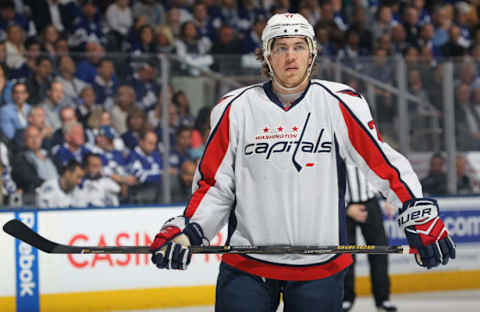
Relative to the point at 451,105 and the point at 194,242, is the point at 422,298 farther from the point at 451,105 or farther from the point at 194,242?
the point at 194,242

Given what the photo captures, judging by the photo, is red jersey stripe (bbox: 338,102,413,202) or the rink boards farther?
the rink boards

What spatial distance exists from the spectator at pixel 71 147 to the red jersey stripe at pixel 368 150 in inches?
144

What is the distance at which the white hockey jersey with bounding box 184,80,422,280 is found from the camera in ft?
8.38

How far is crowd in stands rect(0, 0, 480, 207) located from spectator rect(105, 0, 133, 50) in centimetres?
1

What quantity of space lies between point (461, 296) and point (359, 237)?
3.00ft

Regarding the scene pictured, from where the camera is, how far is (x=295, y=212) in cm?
254

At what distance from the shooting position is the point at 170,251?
2.50m

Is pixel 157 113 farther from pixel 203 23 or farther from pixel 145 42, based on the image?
pixel 203 23

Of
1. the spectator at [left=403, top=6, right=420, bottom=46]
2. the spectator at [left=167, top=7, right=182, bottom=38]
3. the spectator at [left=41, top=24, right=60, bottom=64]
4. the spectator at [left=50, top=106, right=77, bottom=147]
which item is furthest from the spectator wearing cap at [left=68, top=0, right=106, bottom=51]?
the spectator at [left=403, top=6, right=420, bottom=46]

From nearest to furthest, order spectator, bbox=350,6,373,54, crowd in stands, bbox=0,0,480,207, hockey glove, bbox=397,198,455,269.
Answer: hockey glove, bbox=397,198,455,269 → crowd in stands, bbox=0,0,480,207 → spectator, bbox=350,6,373,54

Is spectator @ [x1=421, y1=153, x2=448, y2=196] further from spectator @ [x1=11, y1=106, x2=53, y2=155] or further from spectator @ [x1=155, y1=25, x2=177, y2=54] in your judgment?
spectator @ [x1=11, y1=106, x2=53, y2=155]

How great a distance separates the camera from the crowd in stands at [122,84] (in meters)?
5.82

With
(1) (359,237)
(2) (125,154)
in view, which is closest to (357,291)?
(1) (359,237)

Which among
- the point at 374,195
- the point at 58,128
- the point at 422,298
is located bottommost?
the point at 422,298
